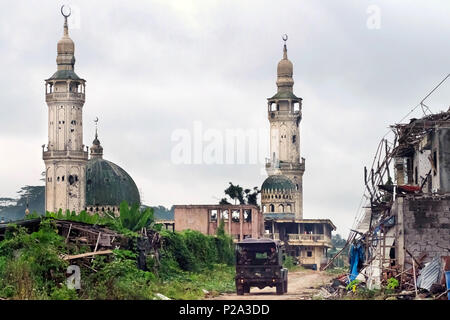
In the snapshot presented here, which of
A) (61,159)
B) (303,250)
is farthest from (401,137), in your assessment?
(61,159)

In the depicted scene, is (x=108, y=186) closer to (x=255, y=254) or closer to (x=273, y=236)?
(x=273, y=236)

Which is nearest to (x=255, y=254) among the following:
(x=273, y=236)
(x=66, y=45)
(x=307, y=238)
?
(x=273, y=236)

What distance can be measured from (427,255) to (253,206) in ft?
165

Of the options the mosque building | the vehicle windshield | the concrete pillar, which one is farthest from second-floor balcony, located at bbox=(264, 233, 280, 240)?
the concrete pillar

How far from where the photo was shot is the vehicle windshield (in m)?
34.5

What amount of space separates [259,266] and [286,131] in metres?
93.4

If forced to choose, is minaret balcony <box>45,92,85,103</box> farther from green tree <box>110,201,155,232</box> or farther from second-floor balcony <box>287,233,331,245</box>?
green tree <box>110,201,155,232</box>

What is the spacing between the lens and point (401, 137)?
111 feet

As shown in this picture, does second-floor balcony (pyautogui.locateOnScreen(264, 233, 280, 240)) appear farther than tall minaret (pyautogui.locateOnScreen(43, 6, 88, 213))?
No

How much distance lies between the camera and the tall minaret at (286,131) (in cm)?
12412

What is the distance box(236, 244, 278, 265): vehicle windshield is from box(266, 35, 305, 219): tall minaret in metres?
88.0

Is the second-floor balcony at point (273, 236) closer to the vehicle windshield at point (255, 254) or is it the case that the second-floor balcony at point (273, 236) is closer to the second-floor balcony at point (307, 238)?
the second-floor balcony at point (307, 238)

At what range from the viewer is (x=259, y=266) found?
33.8 meters

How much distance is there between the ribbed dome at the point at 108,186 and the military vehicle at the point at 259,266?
57018mm
